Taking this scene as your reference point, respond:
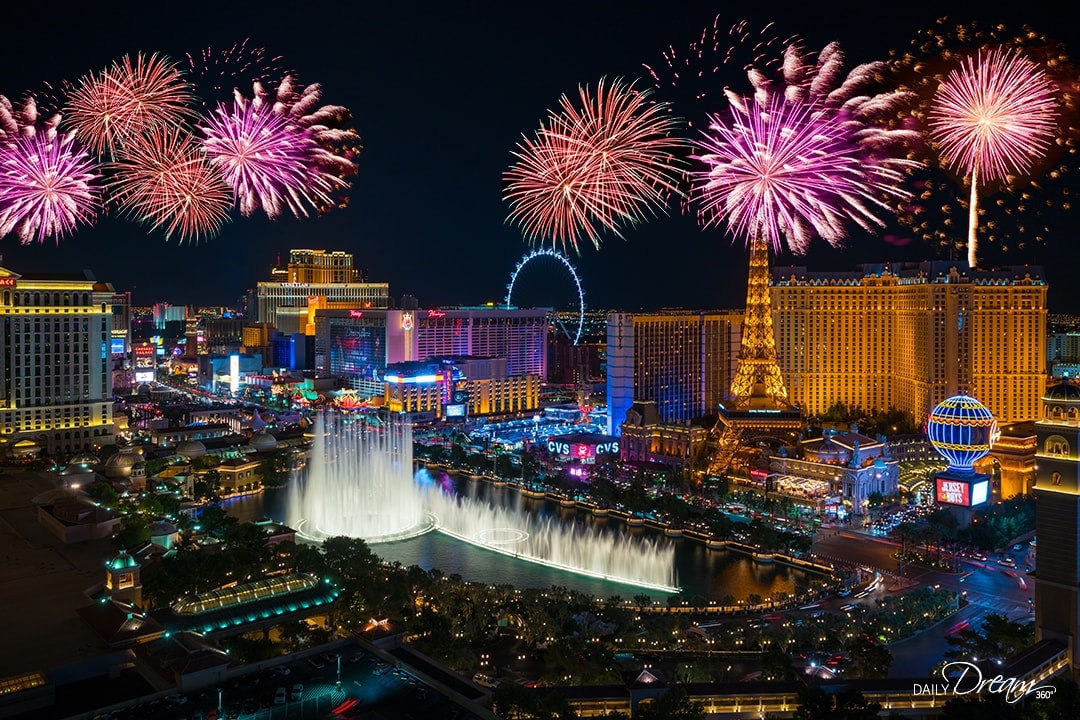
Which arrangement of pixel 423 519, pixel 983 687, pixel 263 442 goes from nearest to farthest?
pixel 983 687, pixel 423 519, pixel 263 442

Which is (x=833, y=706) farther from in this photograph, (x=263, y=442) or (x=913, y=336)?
(x=913, y=336)

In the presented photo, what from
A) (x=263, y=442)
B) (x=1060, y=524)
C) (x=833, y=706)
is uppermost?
(x=1060, y=524)

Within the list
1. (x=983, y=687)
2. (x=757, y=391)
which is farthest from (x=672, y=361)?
(x=983, y=687)

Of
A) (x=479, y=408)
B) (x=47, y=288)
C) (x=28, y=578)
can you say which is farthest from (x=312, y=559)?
(x=479, y=408)

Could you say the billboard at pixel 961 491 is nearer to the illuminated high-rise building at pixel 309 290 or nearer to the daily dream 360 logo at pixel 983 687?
the daily dream 360 logo at pixel 983 687

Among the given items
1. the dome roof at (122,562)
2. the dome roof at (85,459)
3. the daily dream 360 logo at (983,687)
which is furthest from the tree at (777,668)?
the dome roof at (85,459)

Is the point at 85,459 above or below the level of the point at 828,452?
below
